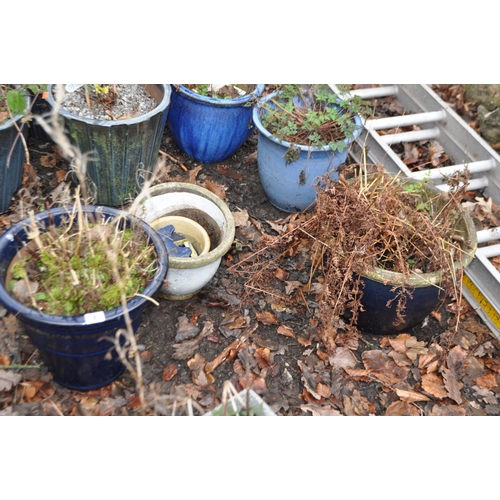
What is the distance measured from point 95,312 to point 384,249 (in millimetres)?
1622

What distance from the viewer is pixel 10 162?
3619mm

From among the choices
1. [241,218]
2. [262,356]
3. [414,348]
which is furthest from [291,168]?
[414,348]

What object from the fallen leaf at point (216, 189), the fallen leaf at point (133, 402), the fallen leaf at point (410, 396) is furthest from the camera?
the fallen leaf at point (216, 189)

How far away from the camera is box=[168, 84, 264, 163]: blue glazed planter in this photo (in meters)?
4.11

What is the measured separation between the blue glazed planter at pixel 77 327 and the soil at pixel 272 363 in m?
0.18

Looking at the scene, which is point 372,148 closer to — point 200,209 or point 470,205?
point 470,205

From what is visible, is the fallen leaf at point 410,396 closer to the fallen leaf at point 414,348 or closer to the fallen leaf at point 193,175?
the fallen leaf at point 414,348

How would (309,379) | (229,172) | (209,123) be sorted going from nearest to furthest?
(309,379), (209,123), (229,172)

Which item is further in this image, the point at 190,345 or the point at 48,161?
the point at 48,161

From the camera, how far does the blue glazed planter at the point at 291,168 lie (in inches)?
151

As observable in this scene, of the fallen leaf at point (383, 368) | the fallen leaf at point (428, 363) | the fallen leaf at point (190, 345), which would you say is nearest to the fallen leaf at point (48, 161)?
the fallen leaf at point (190, 345)

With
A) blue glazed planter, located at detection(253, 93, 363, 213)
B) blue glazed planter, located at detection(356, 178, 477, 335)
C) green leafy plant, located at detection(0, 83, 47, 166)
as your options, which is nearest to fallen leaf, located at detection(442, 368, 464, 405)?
blue glazed planter, located at detection(356, 178, 477, 335)

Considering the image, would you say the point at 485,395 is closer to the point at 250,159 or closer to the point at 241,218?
the point at 241,218

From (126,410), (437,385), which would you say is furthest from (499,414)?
(126,410)
